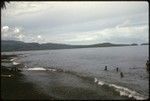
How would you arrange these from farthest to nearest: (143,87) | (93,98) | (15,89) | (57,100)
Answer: (143,87) → (15,89) → (93,98) → (57,100)

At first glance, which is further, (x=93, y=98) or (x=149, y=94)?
(x=149, y=94)

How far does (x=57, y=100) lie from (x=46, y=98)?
1086 mm

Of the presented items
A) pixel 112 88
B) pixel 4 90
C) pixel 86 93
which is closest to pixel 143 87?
pixel 112 88

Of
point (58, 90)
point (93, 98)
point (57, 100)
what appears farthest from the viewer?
point (58, 90)

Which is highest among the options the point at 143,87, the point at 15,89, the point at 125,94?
the point at 15,89

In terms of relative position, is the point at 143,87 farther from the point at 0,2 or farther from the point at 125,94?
the point at 0,2

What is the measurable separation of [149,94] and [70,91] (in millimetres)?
8009

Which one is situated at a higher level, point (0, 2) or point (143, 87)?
point (0, 2)

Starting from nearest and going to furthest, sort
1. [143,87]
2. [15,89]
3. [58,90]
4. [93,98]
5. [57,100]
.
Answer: [57,100]
[93,98]
[15,89]
[58,90]
[143,87]

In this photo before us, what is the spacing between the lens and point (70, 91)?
26906 mm

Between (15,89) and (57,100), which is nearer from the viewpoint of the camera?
(57,100)

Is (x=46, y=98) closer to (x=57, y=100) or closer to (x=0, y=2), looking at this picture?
(x=57, y=100)

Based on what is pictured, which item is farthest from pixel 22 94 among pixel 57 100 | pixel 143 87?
pixel 143 87

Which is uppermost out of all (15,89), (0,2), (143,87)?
Result: (0,2)
